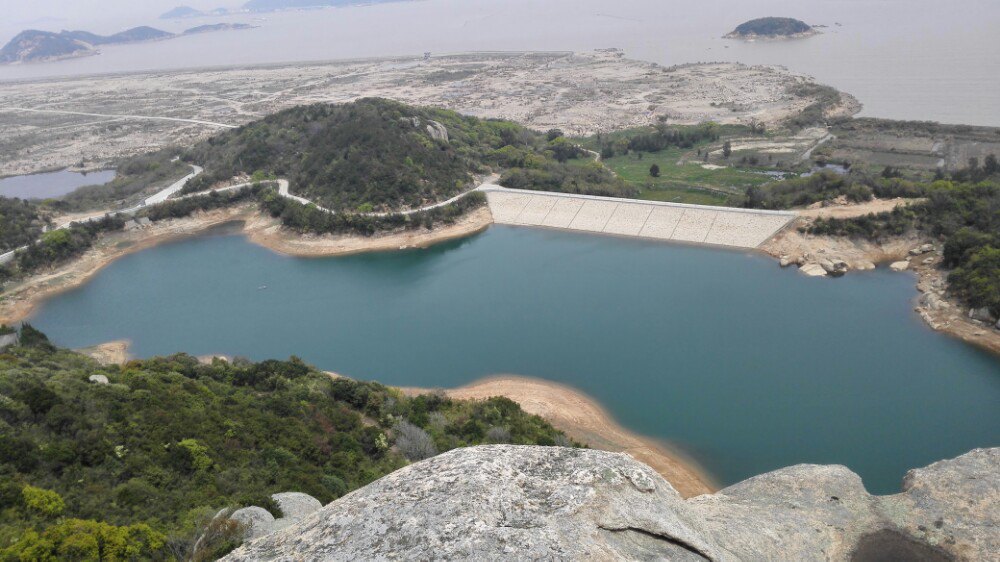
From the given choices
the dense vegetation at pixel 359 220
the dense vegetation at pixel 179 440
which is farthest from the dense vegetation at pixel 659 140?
the dense vegetation at pixel 179 440

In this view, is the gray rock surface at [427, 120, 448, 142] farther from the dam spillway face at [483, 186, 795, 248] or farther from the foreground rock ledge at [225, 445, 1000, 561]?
the foreground rock ledge at [225, 445, 1000, 561]

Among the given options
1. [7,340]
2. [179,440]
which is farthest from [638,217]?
[7,340]

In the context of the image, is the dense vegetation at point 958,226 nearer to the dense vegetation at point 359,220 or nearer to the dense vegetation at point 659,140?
the dense vegetation at point 659,140

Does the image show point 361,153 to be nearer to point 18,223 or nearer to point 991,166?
point 18,223

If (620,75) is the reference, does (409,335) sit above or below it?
below

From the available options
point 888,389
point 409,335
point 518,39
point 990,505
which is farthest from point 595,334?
point 518,39

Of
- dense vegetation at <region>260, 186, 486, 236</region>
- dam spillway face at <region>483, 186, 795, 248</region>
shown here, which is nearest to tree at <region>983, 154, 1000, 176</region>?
dam spillway face at <region>483, 186, 795, 248</region>

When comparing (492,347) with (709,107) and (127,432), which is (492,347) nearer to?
(127,432)
